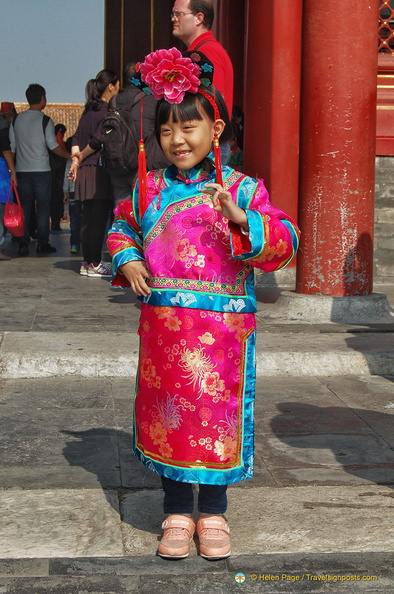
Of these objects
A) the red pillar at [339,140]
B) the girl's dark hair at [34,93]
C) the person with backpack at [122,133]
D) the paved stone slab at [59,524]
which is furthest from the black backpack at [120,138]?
the paved stone slab at [59,524]

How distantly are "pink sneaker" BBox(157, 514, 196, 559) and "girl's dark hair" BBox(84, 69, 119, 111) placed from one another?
5852 millimetres

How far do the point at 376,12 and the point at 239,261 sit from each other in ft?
13.0

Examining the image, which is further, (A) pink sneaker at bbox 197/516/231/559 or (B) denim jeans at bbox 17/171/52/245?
(B) denim jeans at bbox 17/171/52/245

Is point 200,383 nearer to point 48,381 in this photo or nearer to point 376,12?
point 48,381

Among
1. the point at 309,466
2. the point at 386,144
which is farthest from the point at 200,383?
the point at 386,144

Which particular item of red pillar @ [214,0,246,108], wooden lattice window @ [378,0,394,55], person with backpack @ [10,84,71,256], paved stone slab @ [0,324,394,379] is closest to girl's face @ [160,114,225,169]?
paved stone slab @ [0,324,394,379]

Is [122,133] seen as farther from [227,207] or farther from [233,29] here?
[227,207]

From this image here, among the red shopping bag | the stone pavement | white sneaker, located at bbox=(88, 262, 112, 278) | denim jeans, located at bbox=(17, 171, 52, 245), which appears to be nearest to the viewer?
the stone pavement

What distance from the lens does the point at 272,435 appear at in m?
4.23

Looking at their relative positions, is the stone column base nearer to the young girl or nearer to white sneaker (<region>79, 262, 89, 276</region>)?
white sneaker (<region>79, 262, 89, 276</region>)

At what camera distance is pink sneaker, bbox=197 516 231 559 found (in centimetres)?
290

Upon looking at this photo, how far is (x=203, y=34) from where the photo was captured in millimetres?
5324

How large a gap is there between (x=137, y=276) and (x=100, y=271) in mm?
5637

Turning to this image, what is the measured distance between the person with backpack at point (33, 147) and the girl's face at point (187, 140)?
268 inches
